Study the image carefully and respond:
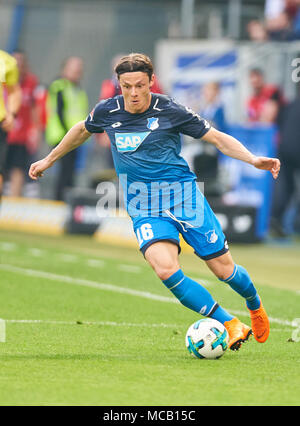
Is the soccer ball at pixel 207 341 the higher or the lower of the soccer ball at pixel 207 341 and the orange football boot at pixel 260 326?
the higher

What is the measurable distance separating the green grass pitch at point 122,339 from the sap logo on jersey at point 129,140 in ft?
4.74

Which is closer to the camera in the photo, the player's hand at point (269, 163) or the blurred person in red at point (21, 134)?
the player's hand at point (269, 163)

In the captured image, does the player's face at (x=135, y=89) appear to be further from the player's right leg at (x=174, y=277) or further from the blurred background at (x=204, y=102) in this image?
the blurred background at (x=204, y=102)

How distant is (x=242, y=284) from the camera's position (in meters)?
7.68

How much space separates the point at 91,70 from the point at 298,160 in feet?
24.2

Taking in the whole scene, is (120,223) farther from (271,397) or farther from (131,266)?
(271,397)

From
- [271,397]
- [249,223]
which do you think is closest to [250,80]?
[249,223]

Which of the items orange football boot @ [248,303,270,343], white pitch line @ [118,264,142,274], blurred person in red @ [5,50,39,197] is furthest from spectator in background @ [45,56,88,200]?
orange football boot @ [248,303,270,343]

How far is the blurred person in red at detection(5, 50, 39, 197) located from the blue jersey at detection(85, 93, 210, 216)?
10824 mm

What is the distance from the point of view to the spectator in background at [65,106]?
17812 mm

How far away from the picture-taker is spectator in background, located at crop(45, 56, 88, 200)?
17812mm

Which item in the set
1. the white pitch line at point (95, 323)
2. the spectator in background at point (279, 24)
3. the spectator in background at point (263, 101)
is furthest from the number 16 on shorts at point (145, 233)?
the spectator in background at point (279, 24)

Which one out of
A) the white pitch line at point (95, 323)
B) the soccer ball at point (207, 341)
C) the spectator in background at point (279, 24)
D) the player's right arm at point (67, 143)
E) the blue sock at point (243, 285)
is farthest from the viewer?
the spectator in background at point (279, 24)
